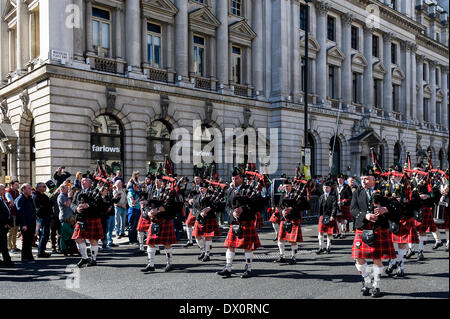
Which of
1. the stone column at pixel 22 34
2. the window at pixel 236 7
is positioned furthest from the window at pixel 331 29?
the stone column at pixel 22 34

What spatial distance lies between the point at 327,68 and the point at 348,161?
7443mm

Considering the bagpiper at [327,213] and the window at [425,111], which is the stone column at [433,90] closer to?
the window at [425,111]

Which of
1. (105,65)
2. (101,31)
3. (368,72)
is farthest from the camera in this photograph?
(368,72)

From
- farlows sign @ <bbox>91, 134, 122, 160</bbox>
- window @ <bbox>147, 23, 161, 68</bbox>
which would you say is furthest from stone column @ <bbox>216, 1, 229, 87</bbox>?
farlows sign @ <bbox>91, 134, 122, 160</bbox>

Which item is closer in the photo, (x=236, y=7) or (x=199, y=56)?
(x=199, y=56)

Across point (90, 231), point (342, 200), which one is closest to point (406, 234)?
point (342, 200)

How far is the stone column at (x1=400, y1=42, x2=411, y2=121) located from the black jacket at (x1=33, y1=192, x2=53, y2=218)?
3718cm

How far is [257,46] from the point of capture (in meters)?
26.9

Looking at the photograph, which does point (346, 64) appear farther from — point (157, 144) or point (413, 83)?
point (157, 144)

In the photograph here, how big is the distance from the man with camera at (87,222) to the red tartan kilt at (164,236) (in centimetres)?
151

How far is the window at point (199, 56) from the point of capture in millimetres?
24103

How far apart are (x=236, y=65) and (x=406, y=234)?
1955 centimetres

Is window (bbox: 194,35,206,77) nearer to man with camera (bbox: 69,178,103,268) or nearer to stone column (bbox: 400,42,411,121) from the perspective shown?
man with camera (bbox: 69,178,103,268)
